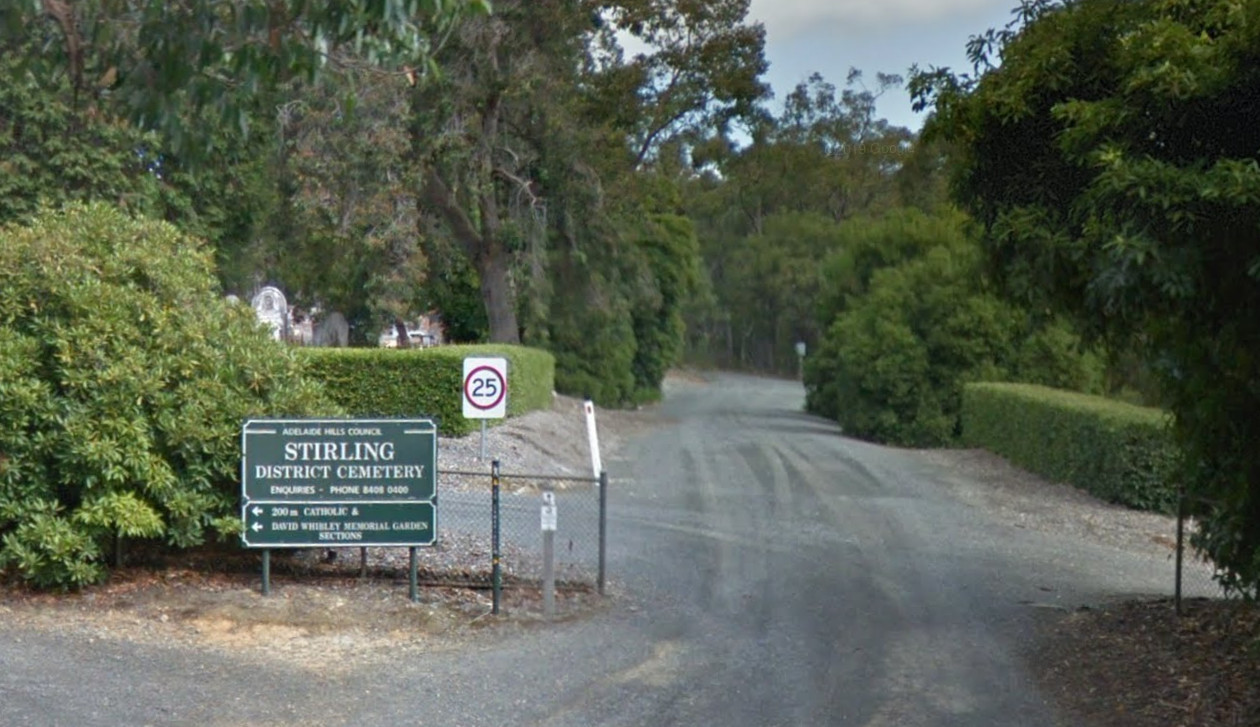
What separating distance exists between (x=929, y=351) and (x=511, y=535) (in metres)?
27.0

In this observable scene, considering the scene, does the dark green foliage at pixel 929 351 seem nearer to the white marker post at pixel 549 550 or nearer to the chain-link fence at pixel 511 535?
the chain-link fence at pixel 511 535

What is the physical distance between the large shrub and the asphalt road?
4.08 ft

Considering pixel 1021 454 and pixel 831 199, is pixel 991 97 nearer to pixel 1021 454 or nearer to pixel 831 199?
pixel 1021 454

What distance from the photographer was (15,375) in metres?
11.7

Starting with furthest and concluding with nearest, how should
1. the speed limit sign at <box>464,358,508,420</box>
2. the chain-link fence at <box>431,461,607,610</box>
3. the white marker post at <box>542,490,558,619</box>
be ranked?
the speed limit sign at <box>464,358,508,420</box>
the chain-link fence at <box>431,461,607,610</box>
the white marker post at <box>542,490,558,619</box>

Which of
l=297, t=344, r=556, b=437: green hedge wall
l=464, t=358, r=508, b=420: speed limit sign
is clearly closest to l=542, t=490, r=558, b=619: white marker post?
l=464, t=358, r=508, b=420: speed limit sign

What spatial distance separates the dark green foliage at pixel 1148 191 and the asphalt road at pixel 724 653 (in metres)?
2.30

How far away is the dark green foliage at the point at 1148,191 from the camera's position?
8.73 meters

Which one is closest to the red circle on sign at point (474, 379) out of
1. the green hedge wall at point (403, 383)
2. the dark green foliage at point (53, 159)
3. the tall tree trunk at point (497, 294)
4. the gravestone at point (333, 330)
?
the green hedge wall at point (403, 383)

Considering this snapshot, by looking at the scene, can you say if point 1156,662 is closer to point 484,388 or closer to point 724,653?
point 724,653

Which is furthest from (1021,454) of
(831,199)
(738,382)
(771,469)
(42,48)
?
(738,382)

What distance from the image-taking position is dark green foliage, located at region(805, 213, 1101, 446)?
125ft

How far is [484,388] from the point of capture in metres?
15.3

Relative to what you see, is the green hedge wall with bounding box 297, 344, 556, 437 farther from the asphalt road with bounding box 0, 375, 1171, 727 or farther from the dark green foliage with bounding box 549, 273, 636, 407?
the dark green foliage with bounding box 549, 273, 636, 407
